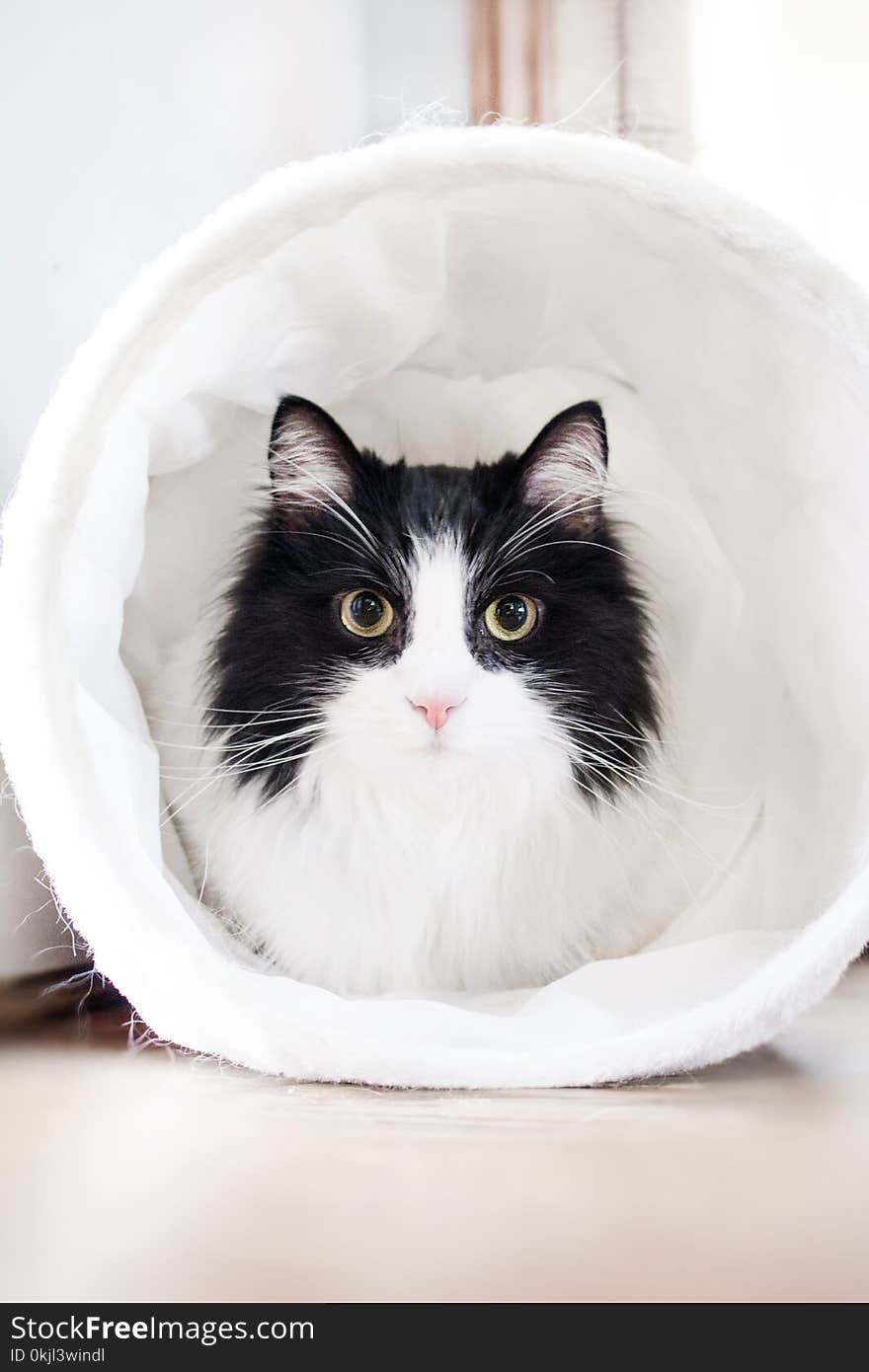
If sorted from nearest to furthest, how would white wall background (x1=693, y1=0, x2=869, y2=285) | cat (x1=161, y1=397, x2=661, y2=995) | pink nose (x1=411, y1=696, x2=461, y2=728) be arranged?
pink nose (x1=411, y1=696, x2=461, y2=728) < cat (x1=161, y1=397, x2=661, y2=995) < white wall background (x1=693, y1=0, x2=869, y2=285)

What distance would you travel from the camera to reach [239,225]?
46.1 inches

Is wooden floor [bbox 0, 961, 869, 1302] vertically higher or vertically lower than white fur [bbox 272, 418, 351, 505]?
lower

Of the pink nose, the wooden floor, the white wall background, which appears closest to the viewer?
the wooden floor

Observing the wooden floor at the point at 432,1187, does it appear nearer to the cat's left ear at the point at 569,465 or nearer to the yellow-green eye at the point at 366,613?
the yellow-green eye at the point at 366,613

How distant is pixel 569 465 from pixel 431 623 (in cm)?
29

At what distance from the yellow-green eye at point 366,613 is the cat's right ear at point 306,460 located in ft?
0.42

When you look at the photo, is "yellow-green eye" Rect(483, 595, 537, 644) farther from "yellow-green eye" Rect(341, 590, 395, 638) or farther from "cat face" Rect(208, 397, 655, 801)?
"yellow-green eye" Rect(341, 590, 395, 638)

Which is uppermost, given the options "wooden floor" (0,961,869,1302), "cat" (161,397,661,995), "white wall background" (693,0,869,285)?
"white wall background" (693,0,869,285)

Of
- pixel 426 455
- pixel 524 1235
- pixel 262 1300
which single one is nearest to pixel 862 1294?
pixel 524 1235

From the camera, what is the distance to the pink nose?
129cm

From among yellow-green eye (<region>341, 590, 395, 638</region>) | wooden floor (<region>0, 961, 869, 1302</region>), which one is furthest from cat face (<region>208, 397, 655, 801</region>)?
wooden floor (<region>0, 961, 869, 1302</region>)

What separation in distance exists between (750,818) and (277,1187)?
0.91 m

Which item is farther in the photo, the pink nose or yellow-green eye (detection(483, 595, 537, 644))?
yellow-green eye (detection(483, 595, 537, 644))

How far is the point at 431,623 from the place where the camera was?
1.36 meters
